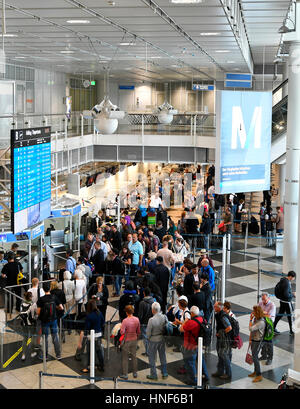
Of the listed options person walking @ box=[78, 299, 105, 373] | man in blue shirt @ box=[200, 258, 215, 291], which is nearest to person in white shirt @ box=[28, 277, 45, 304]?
person walking @ box=[78, 299, 105, 373]

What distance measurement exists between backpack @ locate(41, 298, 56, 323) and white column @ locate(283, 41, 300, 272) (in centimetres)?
735

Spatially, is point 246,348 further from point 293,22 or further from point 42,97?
point 42,97

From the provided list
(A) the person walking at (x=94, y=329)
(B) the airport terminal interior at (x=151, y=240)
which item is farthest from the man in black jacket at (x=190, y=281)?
(A) the person walking at (x=94, y=329)

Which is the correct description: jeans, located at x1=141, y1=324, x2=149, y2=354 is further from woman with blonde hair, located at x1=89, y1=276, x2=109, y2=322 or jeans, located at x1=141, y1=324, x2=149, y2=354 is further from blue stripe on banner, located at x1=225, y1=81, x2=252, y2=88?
blue stripe on banner, located at x1=225, y1=81, x2=252, y2=88

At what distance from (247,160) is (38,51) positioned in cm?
980

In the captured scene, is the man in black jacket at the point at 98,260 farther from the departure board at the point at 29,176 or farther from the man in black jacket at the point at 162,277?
the man in black jacket at the point at 162,277


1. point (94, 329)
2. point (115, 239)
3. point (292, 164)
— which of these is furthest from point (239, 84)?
point (94, 329)

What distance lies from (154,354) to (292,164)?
787 cm

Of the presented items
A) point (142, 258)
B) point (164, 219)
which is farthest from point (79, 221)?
point (142, 258)

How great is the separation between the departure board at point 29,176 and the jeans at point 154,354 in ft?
10.4

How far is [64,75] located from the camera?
30.2 metres

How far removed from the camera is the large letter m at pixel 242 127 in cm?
1086

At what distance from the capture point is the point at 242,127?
36.3 ft
